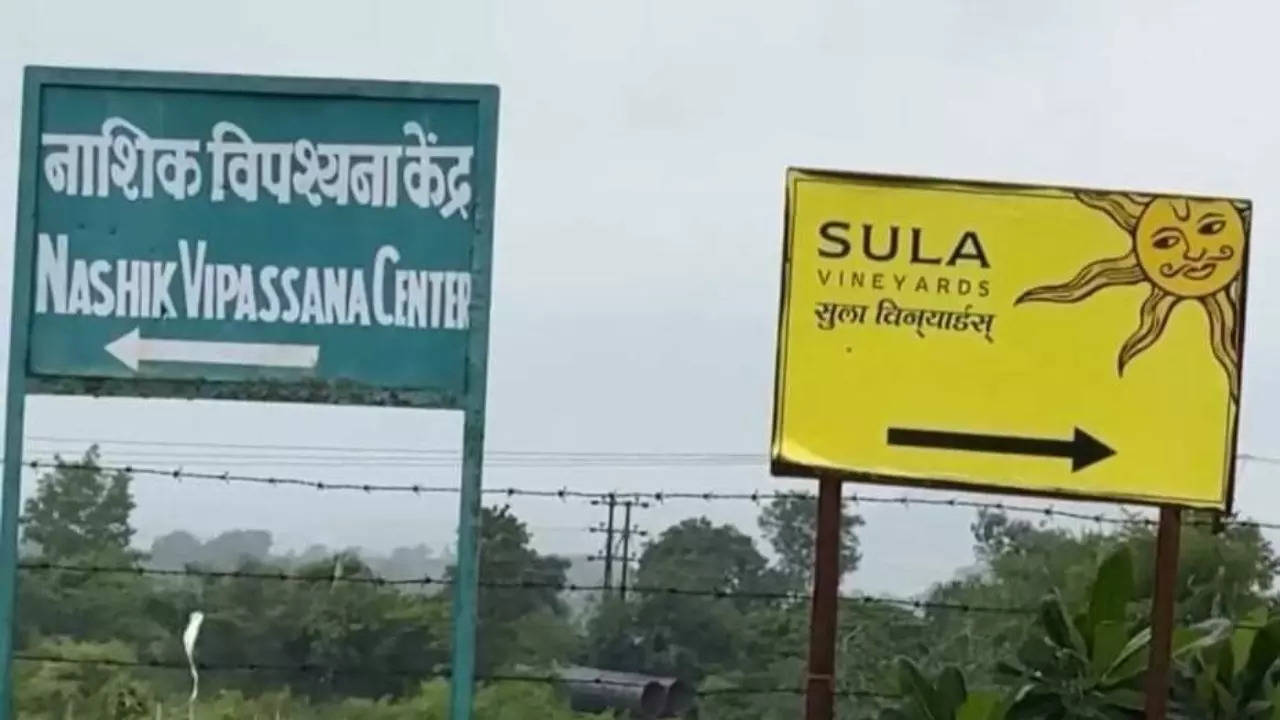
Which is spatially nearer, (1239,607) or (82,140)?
(82,140)

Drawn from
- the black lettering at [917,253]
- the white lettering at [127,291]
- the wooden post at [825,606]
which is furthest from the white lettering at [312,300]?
the black lettering at [917,253]

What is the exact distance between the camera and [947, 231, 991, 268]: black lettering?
14.2 ft

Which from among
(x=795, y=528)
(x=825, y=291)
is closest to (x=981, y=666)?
(x=795, y=528)

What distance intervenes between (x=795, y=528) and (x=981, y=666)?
2.54 feet

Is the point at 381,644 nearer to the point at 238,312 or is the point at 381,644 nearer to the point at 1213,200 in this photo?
the point at 238,312

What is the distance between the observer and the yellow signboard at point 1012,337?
4312mm

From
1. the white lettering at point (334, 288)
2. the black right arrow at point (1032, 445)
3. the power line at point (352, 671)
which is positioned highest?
the white lettering at point (334, 288)

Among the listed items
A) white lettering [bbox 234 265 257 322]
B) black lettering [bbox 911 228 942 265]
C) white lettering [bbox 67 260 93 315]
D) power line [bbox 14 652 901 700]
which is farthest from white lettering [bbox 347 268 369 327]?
power line [bbox 14 652 901 700]

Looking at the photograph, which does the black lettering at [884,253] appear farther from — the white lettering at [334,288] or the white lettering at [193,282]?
the white lettering at [193,282]

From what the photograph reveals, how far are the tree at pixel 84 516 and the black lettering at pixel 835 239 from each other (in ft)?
7.82

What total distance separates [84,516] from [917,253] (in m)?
2.72

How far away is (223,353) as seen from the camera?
435cm

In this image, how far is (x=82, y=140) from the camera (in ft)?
14.5

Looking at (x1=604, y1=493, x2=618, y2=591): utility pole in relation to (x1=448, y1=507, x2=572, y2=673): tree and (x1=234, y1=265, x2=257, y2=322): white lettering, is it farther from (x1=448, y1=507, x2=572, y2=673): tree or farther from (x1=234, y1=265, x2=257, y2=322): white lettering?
(x1=234, y1=265, x2=257, y2=322): white lettering
